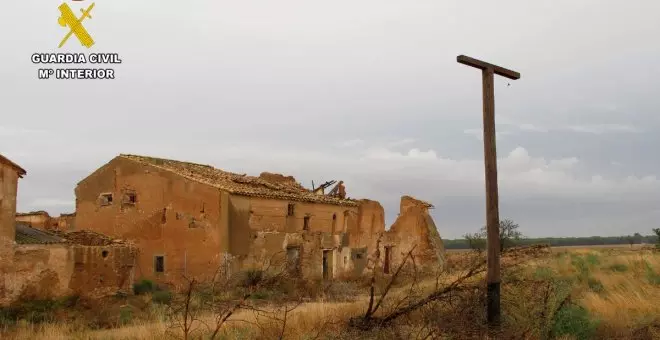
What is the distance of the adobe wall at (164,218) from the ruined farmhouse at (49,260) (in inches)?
135

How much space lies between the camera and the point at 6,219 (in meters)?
15.7

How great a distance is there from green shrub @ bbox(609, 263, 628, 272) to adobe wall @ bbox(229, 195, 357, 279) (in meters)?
11.6

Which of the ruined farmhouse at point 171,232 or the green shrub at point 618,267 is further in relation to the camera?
the green shrub at point 618,267

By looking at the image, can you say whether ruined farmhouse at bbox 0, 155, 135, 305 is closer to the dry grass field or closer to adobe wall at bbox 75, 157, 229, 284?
the dry grass field

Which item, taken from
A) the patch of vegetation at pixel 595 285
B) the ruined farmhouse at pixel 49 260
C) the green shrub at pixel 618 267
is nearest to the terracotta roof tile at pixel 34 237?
the ruined farmhouse at pixel 49 260

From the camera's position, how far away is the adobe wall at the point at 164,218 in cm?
2200

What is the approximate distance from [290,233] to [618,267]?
1271 cm

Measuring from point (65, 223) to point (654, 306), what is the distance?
86.4 feet

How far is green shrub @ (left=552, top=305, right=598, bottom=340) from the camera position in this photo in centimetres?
945

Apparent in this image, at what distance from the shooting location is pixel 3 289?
15.4m

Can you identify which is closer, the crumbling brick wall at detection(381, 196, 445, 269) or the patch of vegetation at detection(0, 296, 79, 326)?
the patch of vegetation at detection(0, 296, 79, 326)

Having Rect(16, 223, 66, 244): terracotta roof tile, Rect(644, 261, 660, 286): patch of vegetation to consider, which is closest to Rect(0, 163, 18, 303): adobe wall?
Rect(16, 223, 66, 244): terracotta roof tile

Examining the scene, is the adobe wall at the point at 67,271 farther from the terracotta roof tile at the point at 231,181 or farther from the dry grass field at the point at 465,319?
the terracotta roof tile at the point at 231,181

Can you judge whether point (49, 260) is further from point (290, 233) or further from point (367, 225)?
point (367, 225)
